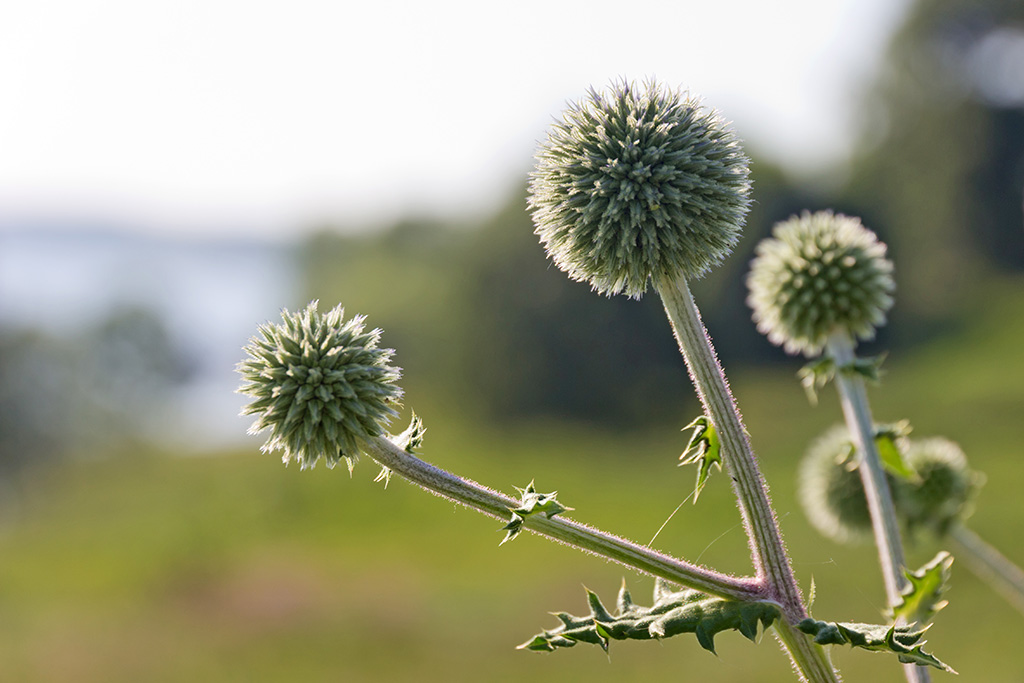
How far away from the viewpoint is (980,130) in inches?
1457

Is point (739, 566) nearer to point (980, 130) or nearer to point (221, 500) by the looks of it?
point (221, 500)

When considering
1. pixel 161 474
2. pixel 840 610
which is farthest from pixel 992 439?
pixel 161 474

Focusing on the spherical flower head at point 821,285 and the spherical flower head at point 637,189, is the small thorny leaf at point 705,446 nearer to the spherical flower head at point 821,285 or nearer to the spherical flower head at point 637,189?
the spherical flower head at point 637,189

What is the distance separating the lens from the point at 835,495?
5270 millimetres

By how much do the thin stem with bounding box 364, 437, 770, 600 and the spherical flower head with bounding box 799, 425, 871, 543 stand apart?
3.06 m

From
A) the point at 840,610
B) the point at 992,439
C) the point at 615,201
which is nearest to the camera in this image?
the point at 615,201

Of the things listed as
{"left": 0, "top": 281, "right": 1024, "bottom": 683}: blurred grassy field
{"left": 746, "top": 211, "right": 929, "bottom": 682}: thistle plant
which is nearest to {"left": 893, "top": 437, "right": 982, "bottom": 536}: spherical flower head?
{"left": 746, "top": 211, "right": 929, "bottom": 682}: thistle plant

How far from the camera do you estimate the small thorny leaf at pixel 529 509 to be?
1.85 m

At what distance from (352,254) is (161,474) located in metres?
19.9

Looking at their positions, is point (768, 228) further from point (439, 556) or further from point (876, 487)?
point (876, 487)

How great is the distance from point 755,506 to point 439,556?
27796 mm

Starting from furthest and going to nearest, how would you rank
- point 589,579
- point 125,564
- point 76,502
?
point 76,502 → point 125,564 → point 589,579

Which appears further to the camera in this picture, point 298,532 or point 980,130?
point 980,130

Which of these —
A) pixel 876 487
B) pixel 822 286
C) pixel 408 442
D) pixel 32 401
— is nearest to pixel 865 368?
pixel 876 487
